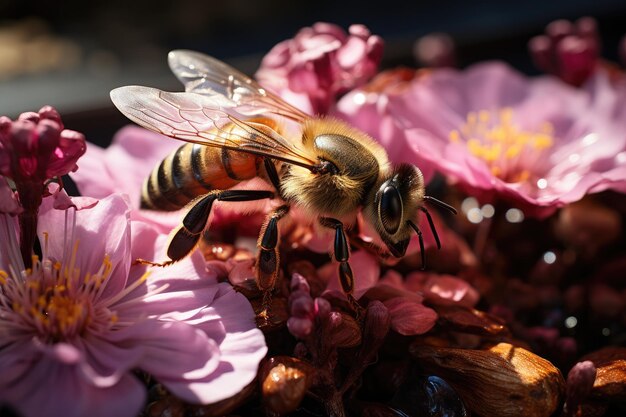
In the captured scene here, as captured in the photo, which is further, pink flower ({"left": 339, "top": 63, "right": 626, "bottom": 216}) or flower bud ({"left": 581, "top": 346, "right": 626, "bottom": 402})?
pink flower ({"left": 339, "top": 63, "right": 626, "bottom": 216})

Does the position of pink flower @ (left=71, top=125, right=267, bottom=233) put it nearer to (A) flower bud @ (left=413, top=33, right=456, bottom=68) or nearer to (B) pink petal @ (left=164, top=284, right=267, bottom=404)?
(B) pink petal @ (left=164, top=284, right=267, bottom=404)

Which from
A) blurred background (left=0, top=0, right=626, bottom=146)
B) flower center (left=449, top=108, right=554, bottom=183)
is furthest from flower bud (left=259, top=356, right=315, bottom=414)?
blurred background (left=0, top=0, right=626, bottom=146)

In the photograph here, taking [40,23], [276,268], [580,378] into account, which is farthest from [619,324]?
[40,23]

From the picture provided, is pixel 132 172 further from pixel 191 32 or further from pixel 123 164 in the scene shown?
pixel 191 32

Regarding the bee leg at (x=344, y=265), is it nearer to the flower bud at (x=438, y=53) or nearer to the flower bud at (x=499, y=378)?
the flower bud at (x=499, y=378)

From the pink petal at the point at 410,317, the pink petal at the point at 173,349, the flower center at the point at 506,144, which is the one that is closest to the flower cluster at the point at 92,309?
the pink petal at the point at 173,349

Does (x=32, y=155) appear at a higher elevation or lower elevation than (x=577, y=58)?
higher

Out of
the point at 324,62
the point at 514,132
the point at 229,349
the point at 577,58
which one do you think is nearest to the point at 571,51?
the point at 577,58
